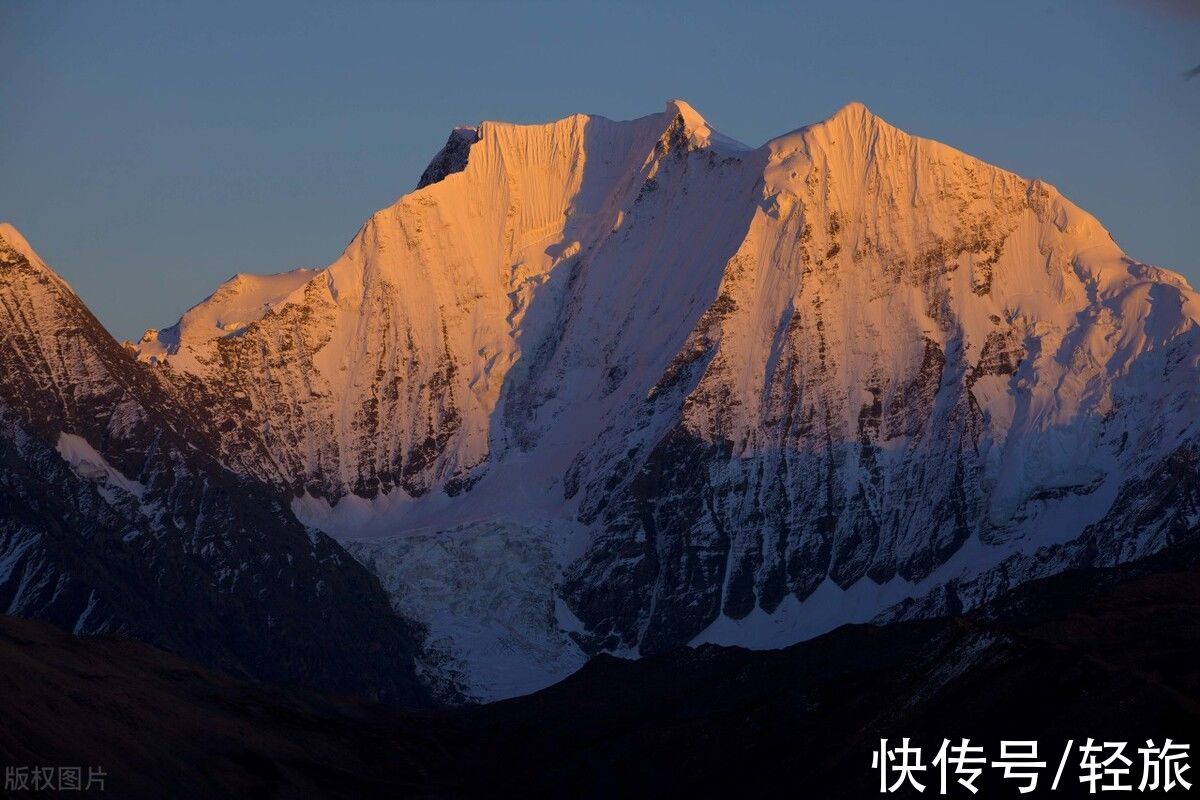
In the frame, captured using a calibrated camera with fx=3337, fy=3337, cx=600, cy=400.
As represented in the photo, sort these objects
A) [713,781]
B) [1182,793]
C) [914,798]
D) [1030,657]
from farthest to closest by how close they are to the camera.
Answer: [713,781] → [1030,657] → [914,798] → [1182,793]

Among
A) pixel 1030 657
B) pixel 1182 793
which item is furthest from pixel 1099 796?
pixel 1030 657

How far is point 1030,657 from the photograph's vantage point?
17500 centimetres

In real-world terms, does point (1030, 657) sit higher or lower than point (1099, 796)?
higher

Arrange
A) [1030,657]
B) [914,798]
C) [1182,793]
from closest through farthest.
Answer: [1182,793] → [914,798] → [1030,657]

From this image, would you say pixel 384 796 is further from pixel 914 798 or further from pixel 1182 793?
pixel 1182 793

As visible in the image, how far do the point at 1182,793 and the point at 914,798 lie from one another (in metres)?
17.7

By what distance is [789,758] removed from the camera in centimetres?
18350

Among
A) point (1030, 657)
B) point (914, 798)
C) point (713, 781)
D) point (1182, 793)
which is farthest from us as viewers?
point (713, 781)

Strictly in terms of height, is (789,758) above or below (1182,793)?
above

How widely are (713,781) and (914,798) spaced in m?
27.5

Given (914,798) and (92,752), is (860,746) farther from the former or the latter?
(92,752)

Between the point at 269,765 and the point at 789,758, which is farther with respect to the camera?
the point at 269,765

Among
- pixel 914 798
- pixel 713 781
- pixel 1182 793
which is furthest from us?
pixel 713 781

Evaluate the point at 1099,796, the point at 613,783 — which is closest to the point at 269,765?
the point at 613,783
